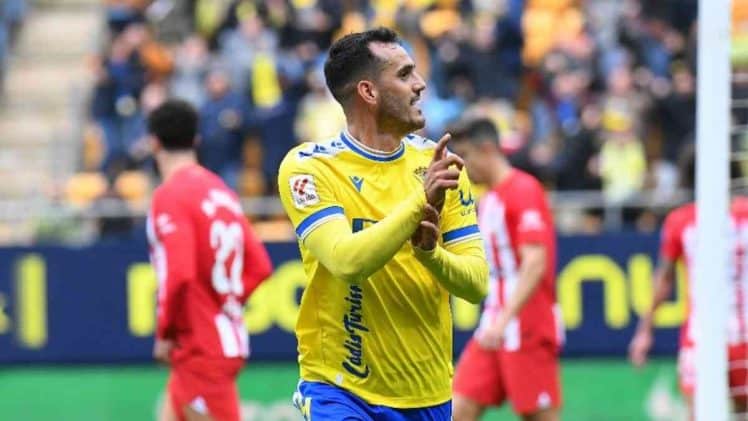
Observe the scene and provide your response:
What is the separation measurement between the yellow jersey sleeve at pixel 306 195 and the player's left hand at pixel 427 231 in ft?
1.06

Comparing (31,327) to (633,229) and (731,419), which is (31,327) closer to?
(633,229)

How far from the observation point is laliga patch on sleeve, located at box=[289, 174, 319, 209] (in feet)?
20.0

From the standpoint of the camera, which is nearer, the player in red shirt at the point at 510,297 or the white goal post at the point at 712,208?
the white goal post at the point at 712,208

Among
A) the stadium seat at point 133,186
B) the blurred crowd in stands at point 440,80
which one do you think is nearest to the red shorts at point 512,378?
the blurred crowd in stands at point 440,80

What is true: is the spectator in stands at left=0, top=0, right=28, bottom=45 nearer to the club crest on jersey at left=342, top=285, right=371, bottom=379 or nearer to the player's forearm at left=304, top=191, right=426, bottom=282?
the club crest on jersey at left=342, top=285, right=371, bottom=379

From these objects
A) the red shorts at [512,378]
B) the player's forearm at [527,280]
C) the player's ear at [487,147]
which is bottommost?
the red shorts at [512,378]

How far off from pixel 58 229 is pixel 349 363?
8.42m

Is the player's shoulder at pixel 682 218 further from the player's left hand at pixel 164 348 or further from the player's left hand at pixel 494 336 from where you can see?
the player's left hand at pixel 164 348

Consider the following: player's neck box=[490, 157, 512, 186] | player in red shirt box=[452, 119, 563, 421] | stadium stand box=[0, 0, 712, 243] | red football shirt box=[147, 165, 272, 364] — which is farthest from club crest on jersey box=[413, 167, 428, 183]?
stadium stand box=[0, 0, 712, 243]

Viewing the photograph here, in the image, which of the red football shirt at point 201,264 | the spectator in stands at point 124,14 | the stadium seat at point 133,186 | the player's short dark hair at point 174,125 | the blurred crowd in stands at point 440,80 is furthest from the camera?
the spectator in stands at point 124,14

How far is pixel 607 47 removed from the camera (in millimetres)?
18031

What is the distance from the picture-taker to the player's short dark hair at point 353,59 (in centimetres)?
617

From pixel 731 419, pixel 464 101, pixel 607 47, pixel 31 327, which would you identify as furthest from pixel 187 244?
pixel 607 47

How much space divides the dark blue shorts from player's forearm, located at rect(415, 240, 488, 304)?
0.46 m
